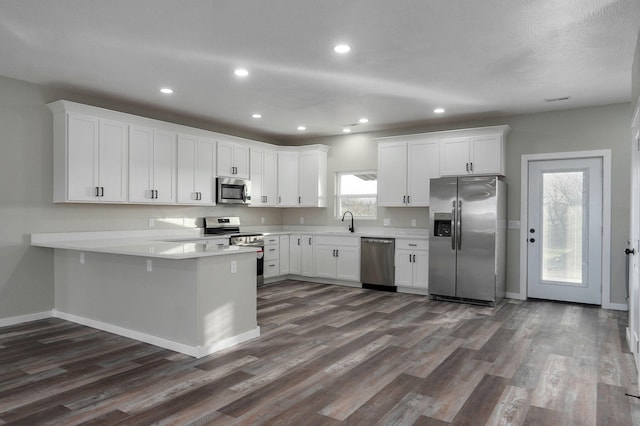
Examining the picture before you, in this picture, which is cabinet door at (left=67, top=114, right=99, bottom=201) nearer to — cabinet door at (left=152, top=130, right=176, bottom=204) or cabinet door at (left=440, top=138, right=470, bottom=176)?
cabinet door at (left=152, top=130, right=176, bottom=204)

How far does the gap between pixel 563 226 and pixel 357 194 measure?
Result: 3.23 m

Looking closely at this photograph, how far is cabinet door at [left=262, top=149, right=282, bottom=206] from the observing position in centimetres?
735

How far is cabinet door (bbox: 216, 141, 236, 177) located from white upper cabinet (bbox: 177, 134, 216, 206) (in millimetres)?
96

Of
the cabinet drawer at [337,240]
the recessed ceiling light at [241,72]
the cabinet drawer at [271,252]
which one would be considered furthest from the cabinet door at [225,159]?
the recessed ceiling light at [241,72]

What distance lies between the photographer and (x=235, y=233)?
6773 millimetres

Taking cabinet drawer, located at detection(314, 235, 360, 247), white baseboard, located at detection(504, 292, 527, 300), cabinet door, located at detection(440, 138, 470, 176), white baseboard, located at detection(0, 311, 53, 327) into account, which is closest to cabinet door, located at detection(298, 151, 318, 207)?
cabinet drawer, located at detection(314, 235, 360, 247)

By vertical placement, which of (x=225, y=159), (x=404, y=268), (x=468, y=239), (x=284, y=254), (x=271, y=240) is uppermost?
(x=225, y=159)

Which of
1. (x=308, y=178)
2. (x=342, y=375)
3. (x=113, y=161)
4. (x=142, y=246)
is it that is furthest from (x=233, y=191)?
(x=342, y=375)

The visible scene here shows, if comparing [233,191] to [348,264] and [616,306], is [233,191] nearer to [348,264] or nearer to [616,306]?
[348,264]

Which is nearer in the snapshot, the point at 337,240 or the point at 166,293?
the point at 166,293

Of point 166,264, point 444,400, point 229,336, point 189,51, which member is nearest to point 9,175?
point 166,264

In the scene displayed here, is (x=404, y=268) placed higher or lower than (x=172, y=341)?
higher

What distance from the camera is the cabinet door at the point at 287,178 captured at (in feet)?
25.1

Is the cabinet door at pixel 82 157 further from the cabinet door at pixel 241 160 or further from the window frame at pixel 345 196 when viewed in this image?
the window frame at pixel 345 196
